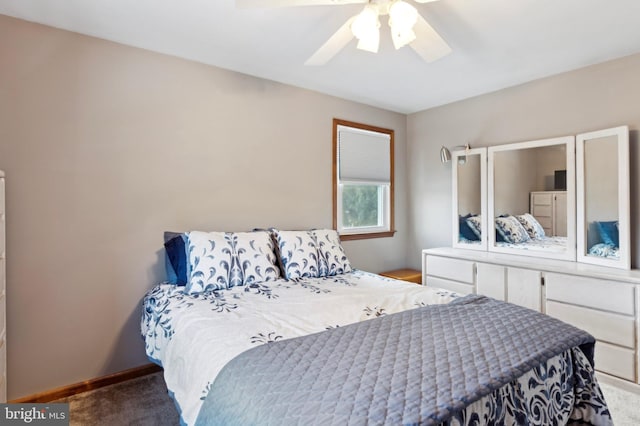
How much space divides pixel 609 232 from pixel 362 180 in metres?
2.18

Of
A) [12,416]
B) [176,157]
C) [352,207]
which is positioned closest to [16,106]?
[176,157]

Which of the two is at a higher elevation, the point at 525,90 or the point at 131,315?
the point at 525,90

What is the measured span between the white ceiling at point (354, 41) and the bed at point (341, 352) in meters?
1.39

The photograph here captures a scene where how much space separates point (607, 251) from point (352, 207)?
222 centimetres

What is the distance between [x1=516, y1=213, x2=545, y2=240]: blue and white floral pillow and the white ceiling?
4.15 ft

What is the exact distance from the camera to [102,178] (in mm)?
2289

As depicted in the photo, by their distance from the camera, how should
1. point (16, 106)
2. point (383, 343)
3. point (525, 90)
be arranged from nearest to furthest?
point (383, 343)
point (16, 106)
point (525, 90)

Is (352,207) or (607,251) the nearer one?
(607,251)

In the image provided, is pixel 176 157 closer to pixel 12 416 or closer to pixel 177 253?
pixel 177 253

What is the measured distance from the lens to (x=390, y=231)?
13.2 ft

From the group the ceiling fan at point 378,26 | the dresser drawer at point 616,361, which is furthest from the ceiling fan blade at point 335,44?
the dresser drawer at point 616,361

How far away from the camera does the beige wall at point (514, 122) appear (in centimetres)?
258

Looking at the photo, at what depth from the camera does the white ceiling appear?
6.40ft

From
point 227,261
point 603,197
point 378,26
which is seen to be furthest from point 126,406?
point 603,197
